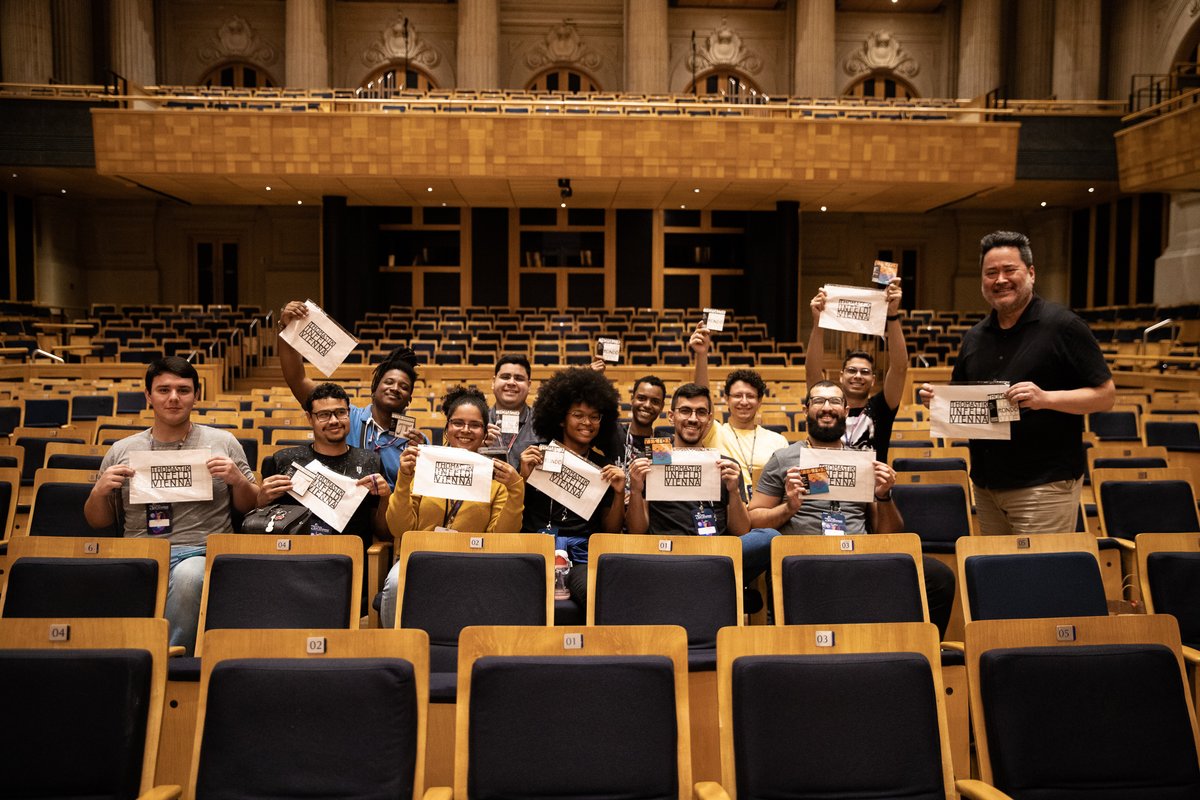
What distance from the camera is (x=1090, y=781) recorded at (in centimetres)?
203

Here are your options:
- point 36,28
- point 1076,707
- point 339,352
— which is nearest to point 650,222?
point 36,28

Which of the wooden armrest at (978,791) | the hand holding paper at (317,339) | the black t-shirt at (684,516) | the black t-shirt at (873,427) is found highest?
the hand holding paper at (317,339)

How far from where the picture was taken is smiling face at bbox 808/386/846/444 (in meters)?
3.58


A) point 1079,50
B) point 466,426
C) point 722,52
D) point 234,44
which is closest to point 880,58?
point 722,52

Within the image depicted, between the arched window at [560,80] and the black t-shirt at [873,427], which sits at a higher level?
the arched window at [560,80]

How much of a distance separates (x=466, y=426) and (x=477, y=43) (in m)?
18.6

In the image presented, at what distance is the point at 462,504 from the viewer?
3.49 meters

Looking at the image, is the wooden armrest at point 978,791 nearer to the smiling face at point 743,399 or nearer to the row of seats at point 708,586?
the row of seats at point 708,586

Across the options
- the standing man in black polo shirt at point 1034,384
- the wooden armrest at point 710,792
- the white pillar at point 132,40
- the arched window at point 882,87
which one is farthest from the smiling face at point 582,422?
the arched window at point 882,87

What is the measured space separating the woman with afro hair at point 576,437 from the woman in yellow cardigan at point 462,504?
18 cm

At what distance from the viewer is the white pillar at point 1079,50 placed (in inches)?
738

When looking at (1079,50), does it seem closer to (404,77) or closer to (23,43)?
(404,77)

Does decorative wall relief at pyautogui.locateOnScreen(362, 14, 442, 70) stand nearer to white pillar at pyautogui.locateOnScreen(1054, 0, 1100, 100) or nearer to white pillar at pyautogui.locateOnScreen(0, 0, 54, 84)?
white pillar at pyautogui.locateOnScreen(0, 0, 54, 84)

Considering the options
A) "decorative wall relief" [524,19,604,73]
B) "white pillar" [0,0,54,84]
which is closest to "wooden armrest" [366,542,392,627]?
"white pillar" [0,0,54,84]
